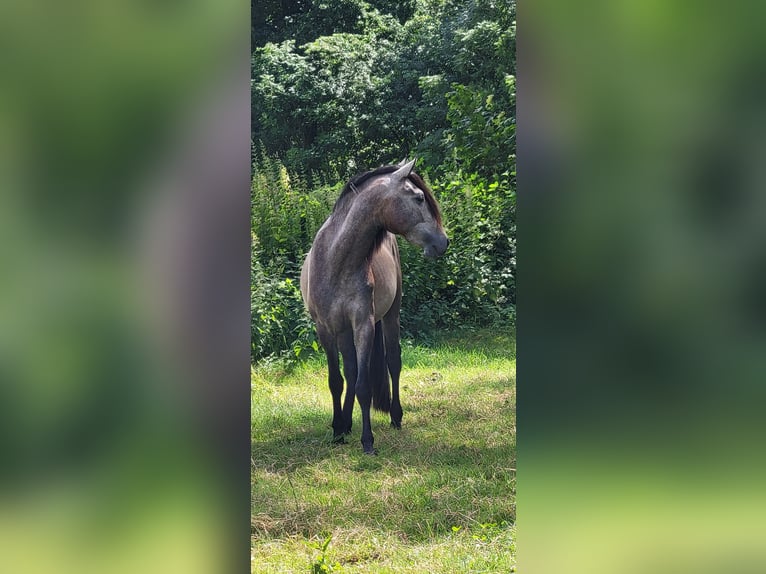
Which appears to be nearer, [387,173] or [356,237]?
[356,237]

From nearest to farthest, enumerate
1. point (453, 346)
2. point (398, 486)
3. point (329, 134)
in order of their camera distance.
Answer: point (398, 486)
point (453, 346)
point (329, 134)

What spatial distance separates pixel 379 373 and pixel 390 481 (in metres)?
0.75

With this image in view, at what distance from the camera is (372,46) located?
11453 millimetres

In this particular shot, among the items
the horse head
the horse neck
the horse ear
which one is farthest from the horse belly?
the horse ear
